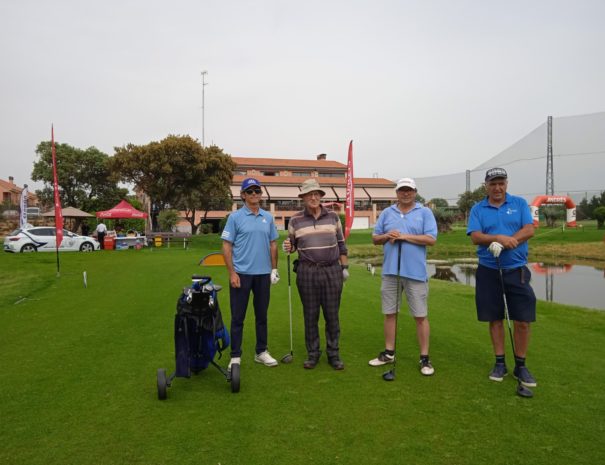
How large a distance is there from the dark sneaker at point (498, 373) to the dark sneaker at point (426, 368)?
559mm

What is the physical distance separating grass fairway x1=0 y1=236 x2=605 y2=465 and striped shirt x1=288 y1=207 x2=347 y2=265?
1200 mm

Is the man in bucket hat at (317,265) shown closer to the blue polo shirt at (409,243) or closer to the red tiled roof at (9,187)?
the blue polo shirt at (409,243)

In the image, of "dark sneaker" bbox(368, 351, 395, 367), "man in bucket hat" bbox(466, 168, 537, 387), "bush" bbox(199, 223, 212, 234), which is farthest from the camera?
"bush" bbox(199, 223, 212, 234)

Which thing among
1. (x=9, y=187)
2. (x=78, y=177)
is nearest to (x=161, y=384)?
(x=78, y=177)

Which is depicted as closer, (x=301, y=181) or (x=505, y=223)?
(x=505, y=223)

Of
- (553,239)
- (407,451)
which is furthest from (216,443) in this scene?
(553,239)

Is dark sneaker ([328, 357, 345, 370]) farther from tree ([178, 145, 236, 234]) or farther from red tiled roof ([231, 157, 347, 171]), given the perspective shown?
red tiled roof ([231, 157, 347, 171])

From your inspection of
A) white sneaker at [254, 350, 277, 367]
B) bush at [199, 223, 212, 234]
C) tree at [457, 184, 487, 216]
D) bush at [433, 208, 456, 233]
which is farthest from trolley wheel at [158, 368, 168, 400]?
tree at [457, 184, 487, 216]

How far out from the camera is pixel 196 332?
4.22 metres

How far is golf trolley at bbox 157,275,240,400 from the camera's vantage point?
13.2 feet

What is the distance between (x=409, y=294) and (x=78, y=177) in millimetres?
48051

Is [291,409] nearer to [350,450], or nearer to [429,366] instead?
[350,450]

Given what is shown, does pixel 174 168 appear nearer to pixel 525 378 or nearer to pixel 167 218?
pixel 167 218

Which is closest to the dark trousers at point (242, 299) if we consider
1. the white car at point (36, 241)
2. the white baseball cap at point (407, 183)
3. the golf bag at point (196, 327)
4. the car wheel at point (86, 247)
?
the golf bag at point (196, 327)
